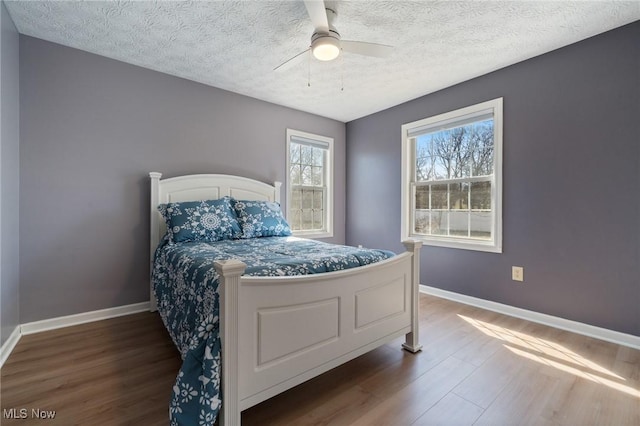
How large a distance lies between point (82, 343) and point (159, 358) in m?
0.72

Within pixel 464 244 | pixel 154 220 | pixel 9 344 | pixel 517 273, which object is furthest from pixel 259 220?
pixel 517 273

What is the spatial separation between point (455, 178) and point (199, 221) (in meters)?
2.74

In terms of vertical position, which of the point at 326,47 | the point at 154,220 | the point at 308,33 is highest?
the point at 308,33

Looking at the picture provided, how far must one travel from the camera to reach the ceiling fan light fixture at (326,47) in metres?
1.90

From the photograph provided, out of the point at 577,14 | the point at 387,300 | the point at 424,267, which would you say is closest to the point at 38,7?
the point at 387,300

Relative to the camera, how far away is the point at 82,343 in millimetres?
2174

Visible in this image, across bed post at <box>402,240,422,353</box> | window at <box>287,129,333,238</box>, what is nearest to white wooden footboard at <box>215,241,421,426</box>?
bed post at <box>402,240,422,353</box>

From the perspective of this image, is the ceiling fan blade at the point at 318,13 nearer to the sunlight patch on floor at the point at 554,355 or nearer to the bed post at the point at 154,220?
the bed post at the point at 154,220

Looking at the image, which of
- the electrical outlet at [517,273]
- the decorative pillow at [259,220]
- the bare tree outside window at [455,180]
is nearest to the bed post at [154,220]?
the decorative pillow at [259,220]

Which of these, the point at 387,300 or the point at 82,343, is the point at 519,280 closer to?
the point at 387,300

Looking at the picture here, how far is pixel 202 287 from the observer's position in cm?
147

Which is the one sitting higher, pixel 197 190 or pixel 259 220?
pixel 197 190

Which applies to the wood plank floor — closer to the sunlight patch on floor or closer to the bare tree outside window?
the sunlight patch on floor

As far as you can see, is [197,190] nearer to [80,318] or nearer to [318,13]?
[80,318]
